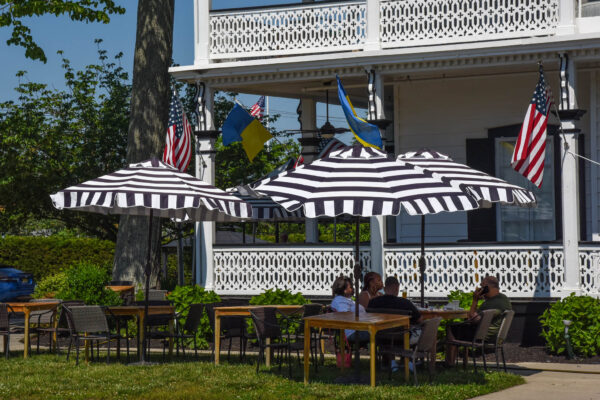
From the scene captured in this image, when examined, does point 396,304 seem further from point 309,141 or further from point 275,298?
point 309,141

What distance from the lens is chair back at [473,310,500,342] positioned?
12.4 m

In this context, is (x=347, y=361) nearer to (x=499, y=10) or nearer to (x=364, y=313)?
(x=364, y=313)

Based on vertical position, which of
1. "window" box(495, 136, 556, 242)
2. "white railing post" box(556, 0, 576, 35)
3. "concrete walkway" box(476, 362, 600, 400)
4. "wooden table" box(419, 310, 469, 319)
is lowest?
"concrete walkway" box(476, 362, 600, 400)

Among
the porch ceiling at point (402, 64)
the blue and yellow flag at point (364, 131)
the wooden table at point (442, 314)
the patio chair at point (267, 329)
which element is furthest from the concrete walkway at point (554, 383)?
the porch ceiling at point (402, 64)

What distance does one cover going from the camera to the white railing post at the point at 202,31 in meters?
18.2

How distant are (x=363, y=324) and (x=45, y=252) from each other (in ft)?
73.2

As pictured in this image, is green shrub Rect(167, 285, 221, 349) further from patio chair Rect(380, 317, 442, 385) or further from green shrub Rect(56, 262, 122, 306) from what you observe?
patio chair Rect(380, 317, 442, 385)

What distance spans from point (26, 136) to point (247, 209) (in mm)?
16866

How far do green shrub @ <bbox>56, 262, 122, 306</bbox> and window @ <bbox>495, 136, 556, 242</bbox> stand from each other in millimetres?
7358

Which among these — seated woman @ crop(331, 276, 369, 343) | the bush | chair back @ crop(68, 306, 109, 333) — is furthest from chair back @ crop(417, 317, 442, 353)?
chair back @ crop(68, 306, 109, 333)

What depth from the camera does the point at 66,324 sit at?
49.4 ft

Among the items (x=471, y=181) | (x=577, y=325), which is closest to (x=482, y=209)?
(x=577, y=325)

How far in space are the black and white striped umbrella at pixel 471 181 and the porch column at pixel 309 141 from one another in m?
7.67

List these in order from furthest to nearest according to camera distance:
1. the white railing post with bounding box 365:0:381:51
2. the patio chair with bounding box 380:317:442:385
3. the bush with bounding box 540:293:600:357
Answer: the white railing post with bounding box 365:0:381:51, the bush with bounding box 540:293:600:357, the patio chair with bounding box 380:317:442:385
